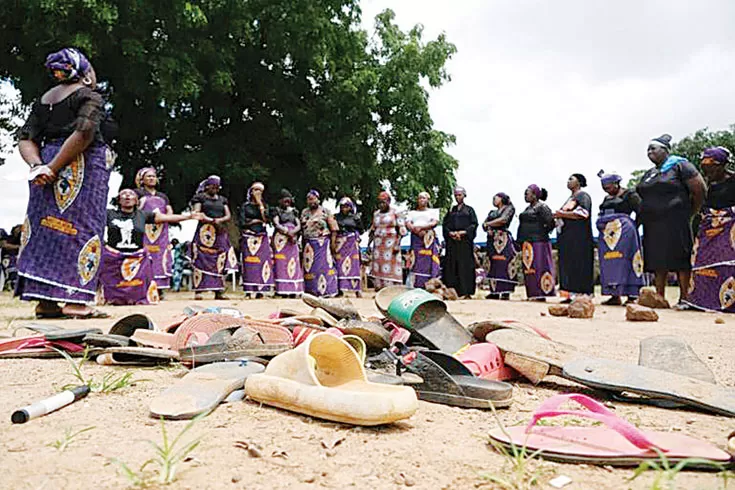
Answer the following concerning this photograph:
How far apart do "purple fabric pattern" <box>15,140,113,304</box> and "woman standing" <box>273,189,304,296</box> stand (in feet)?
14.1

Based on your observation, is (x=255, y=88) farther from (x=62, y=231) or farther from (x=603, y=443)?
(x=603, y=443)

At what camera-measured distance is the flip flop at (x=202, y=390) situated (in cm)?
151

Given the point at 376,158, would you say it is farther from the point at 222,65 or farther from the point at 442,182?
the point at 222,65

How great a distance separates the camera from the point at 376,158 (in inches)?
570

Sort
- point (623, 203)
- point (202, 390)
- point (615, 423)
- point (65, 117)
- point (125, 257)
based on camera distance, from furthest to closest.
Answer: point (623, 203) → point (125, 257) → point (65, 117) → point (202, 390) → point (615, 423)

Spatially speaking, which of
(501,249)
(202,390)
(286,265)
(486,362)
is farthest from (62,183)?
(501,249)

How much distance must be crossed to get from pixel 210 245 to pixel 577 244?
4508mm

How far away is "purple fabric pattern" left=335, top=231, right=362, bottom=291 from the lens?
9.19 metres

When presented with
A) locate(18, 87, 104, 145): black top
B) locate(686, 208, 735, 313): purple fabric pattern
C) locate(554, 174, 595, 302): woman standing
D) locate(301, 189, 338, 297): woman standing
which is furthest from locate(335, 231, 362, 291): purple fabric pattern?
locate(18, 87, 104, 145): black top

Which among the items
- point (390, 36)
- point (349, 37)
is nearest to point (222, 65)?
point (349, 37)

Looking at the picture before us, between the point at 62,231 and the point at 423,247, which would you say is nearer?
the point at 62,231

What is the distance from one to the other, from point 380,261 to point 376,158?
5553 millimetres

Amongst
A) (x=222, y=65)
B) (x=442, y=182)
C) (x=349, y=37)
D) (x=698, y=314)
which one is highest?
(x=349, y=37)

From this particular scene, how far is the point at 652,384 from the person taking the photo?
5.85 ft
